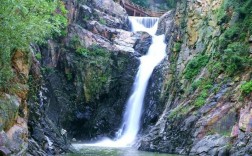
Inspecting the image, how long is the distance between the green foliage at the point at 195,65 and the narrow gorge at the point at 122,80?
0.33ft

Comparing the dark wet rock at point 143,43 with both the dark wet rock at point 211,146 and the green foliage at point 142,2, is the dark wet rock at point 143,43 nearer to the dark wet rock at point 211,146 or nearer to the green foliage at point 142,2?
the dark wet rock at point 211,146

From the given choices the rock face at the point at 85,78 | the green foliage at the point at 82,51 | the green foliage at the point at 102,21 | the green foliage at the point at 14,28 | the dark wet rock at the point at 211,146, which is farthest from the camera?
the green foliage at the point at 102,21

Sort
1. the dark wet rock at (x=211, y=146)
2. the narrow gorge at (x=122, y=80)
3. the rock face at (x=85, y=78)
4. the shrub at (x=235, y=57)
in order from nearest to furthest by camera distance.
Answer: the narrow gorge at (x=122, y=80)
the dark wet rock at (x=211, y=146)
the shrub at (x=235, y=57)
the rock face at (x=85, y=78)

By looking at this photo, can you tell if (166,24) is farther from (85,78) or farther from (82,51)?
(85,78)

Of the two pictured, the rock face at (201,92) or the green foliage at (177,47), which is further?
the green foliage at (177,47)

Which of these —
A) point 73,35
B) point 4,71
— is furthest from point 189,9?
point 4,71

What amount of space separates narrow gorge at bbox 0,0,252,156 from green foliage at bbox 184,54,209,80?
0.33ft

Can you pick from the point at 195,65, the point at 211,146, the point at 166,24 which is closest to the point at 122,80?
the point at 195,65

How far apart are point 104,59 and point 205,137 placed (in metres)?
17.4

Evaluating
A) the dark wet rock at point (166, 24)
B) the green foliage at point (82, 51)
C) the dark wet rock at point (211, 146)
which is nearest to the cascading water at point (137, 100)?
the dark wet rock at point (166, 24)

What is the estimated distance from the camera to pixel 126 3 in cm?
5306

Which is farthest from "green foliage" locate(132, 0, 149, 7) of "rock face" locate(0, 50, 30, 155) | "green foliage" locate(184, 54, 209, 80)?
"rock face" locate(0, 50, 30, 155)

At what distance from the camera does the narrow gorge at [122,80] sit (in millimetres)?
15875

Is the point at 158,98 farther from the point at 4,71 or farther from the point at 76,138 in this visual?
the point at 4,71
